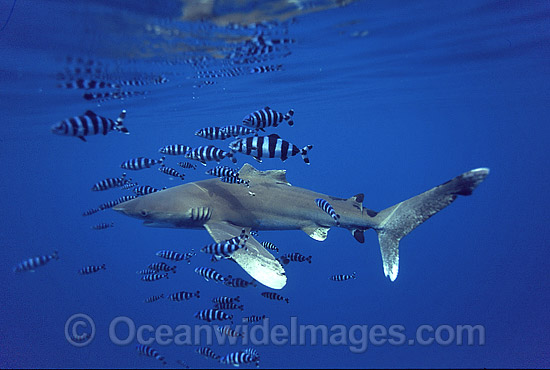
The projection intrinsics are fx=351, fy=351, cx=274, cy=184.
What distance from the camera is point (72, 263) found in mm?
43500

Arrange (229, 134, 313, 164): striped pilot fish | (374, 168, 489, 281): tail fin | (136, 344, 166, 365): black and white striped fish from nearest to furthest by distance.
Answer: (374, 168, 489, 281): tail fin, (229, 134, 313, 164): striped pilot fish, (136, 344, 166, 365): black and white striped fish

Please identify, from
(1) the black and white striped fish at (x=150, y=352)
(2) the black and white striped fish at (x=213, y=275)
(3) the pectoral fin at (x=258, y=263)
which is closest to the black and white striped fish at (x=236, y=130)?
(3) the pectoral fin at (x=258, y=263)

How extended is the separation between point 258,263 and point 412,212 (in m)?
2.94

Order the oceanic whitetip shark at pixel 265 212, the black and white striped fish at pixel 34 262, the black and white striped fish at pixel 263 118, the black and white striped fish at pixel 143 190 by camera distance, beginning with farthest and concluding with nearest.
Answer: the black and white striped fish at pixel 143 190 → the black and white striped fish at pixel 34 262 → the oceanic whitetip shark at pixel 265 212 → the black and white striped fish at pixel 263 118

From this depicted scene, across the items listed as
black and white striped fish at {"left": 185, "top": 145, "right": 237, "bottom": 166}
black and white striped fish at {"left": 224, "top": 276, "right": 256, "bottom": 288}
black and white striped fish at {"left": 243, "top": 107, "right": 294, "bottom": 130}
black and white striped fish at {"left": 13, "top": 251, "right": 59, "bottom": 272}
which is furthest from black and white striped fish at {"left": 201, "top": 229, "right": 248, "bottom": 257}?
black and white striped fish at {"left": 13, "top": 251, "right": 59, "bottom": 272}

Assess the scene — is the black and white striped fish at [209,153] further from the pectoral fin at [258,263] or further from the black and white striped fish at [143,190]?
the black and white striped fish at [143,190]

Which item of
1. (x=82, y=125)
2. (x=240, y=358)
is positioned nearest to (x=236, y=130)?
(x=82, y=125)

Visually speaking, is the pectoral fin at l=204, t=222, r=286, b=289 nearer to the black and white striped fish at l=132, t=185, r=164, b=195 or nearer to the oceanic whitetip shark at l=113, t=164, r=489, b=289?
the oceanic whitetip shark at l=113, t=164, r=489, b=289

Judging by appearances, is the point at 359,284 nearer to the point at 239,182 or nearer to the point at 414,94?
the point at 414,94

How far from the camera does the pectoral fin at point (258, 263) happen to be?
5434mm

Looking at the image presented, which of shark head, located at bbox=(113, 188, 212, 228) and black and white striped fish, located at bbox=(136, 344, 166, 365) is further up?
shark head, located at bbox=(113, 188, 212, 228)

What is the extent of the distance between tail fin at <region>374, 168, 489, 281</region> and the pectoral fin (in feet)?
7.20

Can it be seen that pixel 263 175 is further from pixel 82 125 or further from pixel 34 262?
pixel 34 262

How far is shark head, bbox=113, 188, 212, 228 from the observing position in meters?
6.17
